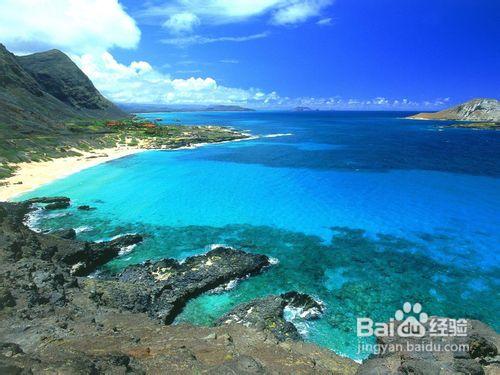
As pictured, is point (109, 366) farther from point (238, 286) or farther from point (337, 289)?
point (337, 289)

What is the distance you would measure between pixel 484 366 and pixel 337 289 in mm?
12846

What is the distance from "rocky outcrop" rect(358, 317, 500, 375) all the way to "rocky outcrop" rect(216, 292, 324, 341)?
6.48m

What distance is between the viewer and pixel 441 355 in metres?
12.7

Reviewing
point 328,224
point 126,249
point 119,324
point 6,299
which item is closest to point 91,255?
point 126,249

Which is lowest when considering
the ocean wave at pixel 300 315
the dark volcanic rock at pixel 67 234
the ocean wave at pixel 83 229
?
the ocean wave at pixel 300 315

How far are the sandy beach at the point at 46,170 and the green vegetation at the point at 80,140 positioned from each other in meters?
1.64

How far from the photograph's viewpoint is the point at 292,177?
6238 cm

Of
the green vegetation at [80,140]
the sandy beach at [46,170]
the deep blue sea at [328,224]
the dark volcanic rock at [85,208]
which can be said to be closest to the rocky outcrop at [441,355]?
the deep blue sea at [328,224]

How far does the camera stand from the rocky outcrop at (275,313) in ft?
65.4

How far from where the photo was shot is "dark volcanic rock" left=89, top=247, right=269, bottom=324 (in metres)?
22.1

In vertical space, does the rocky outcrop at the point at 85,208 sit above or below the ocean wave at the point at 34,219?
above

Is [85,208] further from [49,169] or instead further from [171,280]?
[49,169]

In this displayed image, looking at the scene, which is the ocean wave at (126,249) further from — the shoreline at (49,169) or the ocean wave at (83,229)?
the shoreline at (49,169)

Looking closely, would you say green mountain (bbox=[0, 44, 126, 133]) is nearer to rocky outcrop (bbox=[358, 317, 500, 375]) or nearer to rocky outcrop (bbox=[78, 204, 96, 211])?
rocky outcrop (bbox=[78, 204, 96, 211])
